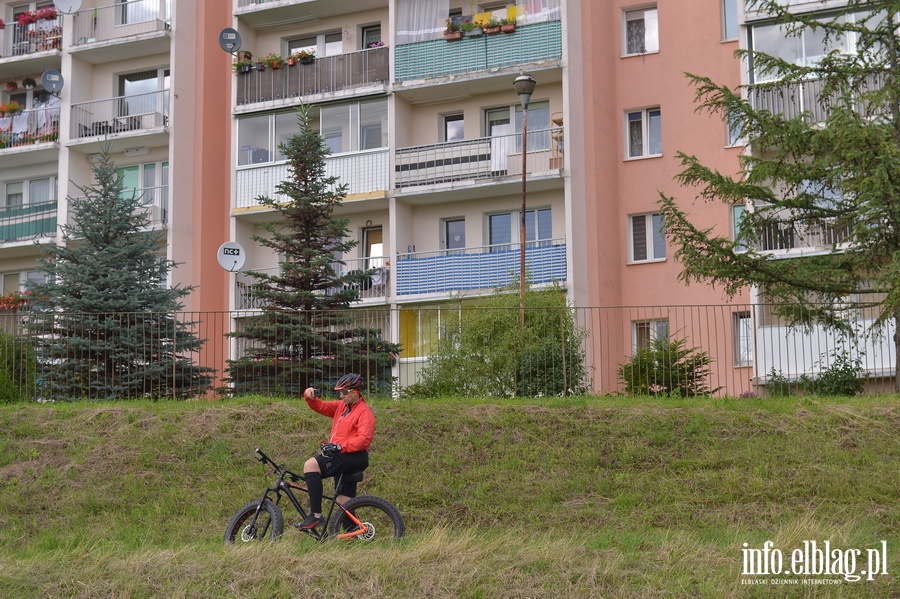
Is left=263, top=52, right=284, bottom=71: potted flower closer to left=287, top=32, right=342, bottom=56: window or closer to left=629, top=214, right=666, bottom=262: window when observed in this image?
left=287, top=32, right=342, bottom=56: window

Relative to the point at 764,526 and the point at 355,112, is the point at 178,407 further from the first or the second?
the point at 355,112

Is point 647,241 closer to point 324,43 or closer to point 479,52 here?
point 479,52

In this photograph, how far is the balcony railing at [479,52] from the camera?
108 ft

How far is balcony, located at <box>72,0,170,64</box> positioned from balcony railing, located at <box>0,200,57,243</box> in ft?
15.4

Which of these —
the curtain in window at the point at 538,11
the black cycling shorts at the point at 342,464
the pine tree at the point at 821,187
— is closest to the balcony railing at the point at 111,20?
the curtain in window at the point at 538,11

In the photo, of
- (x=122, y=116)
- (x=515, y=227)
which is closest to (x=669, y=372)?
(x=515, y=227)

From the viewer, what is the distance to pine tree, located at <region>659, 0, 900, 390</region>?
20.9 meters

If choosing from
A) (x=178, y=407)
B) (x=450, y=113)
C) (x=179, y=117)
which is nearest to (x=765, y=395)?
(x=178, y=407)

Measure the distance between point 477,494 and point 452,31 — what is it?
19487mm

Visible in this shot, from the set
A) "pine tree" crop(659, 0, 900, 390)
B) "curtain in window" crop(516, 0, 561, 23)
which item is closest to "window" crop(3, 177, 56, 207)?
"curtain in window" crop(516, 0, 561, 23)

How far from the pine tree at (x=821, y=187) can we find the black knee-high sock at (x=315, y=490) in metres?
10.4

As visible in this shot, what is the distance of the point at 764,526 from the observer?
15.0 m

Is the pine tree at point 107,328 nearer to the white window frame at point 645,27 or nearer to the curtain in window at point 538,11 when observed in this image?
the curtain in window at point 538,11

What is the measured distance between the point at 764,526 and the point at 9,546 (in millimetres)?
8883
